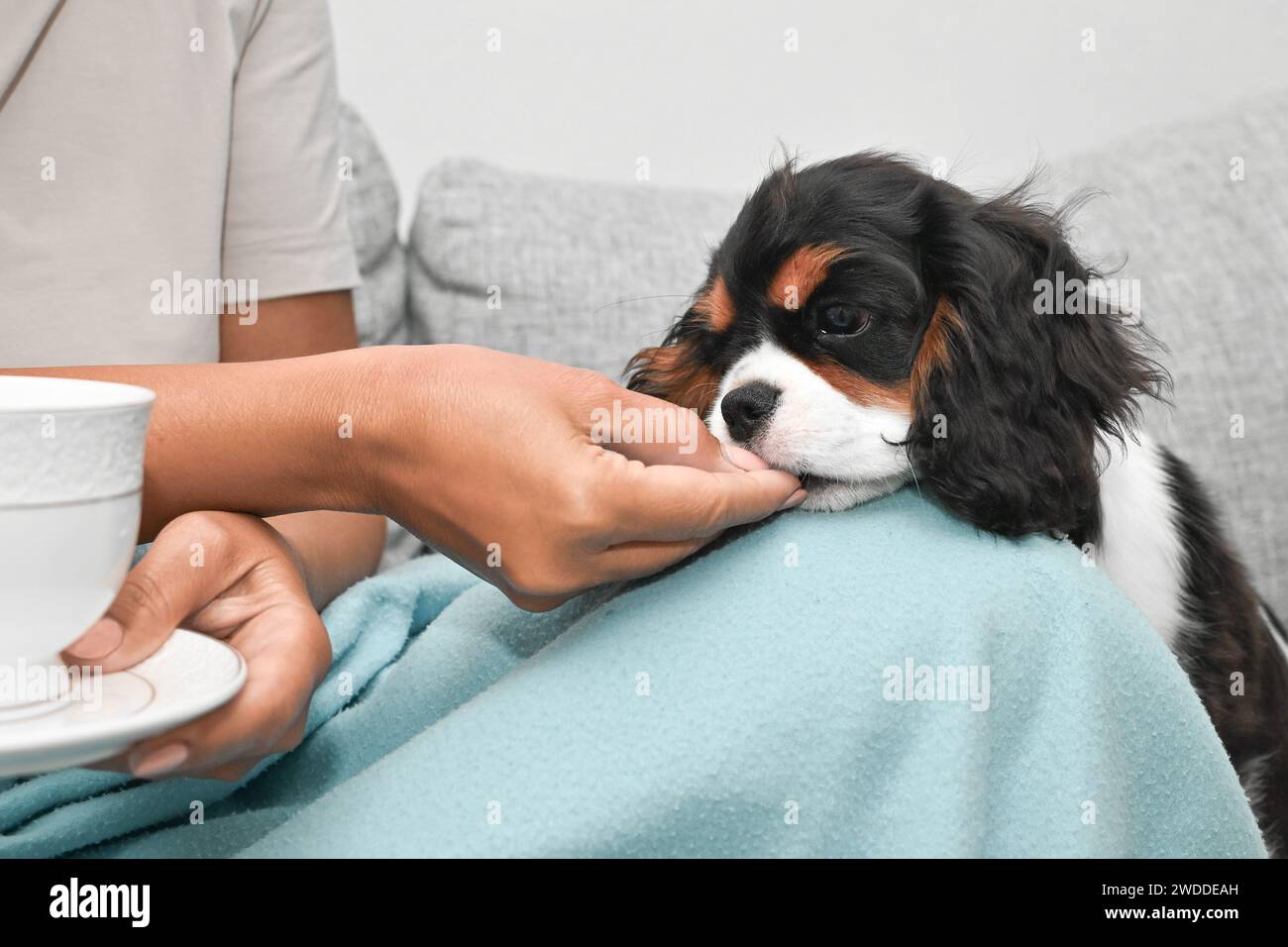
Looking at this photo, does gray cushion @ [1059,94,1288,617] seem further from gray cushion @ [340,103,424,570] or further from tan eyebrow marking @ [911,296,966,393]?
gray cushion @ [340,103,424,570]

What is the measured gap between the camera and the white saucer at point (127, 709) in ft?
1.59

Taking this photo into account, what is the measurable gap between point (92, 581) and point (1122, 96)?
228cm

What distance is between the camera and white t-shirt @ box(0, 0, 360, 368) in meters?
1.16

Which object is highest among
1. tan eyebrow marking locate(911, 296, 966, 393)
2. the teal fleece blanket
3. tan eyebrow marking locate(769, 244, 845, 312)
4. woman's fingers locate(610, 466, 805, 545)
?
tan eyebrow marking locate(769, 244, 845, 312)

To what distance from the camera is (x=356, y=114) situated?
6.20 ft

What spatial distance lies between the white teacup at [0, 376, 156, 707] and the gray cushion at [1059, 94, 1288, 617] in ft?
4.80

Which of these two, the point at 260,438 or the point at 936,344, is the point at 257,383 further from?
the point at 936,344

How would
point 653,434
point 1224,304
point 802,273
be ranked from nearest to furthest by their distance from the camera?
point 653,434, point 802,273, point 1224,304

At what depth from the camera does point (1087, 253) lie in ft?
5.71

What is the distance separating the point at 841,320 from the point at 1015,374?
0.17 meters

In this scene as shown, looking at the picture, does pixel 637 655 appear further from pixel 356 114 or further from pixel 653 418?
pixel 356 114

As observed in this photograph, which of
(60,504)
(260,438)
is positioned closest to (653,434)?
(260,438)

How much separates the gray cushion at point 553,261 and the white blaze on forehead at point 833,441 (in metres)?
0.79

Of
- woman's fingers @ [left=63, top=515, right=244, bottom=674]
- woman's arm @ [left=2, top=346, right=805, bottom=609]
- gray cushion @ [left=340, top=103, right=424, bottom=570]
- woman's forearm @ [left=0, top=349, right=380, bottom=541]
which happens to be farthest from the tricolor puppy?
gray cushion @ [left=340, top=103, right=424, bottom=570]
